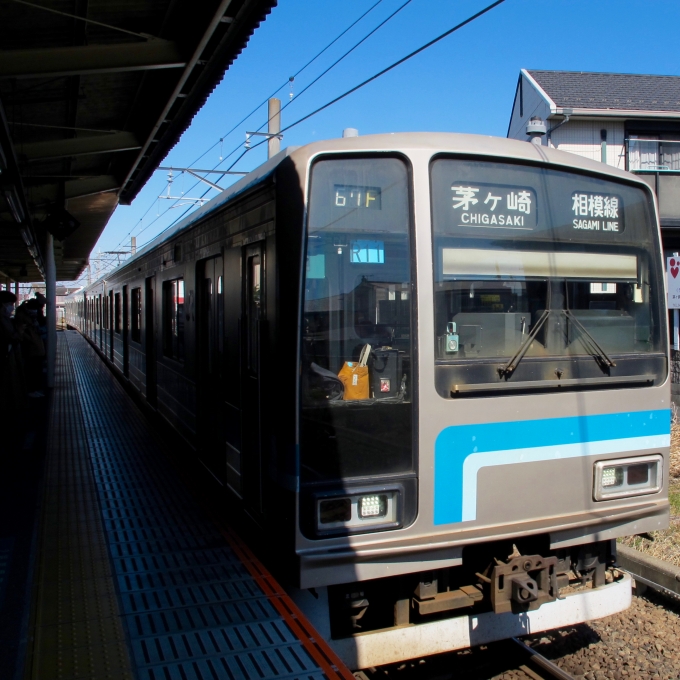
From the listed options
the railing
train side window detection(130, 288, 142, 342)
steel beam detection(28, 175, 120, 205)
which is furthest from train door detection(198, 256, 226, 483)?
the railing

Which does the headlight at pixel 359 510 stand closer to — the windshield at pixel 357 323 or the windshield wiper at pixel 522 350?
the windshield at pixel 357 323

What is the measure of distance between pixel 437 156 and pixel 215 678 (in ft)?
8.49

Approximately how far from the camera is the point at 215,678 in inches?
115

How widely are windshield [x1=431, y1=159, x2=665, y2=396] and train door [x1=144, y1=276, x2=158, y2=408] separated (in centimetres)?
612

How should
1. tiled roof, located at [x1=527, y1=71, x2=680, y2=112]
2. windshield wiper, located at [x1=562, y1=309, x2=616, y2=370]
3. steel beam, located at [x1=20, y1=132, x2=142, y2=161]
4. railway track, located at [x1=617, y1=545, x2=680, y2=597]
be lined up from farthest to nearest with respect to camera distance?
1. tiled roof, located at [x1=527, y1=71, x2=680, y2=112]
2. steel beam, located at [x1=20, y1=132, x2=142, y2=161]
3. railway track, located at [x1=617, y1=545, x2=680, y2=597]
4. windshield wiper, located at [x1=562, y1=309, x2=616, y2=370]

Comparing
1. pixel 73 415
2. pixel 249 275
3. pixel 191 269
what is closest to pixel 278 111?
pixel 73 415

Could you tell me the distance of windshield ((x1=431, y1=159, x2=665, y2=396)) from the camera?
3.52 m

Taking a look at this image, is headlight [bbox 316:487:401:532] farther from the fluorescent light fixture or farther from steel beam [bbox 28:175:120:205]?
steel beam [bbox 28:175:120:205]

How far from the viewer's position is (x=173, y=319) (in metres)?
7.62

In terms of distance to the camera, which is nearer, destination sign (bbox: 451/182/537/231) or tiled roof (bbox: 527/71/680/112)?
destination sign (bbox: 451/182/537/231)

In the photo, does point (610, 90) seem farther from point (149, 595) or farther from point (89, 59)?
point (149, 595)

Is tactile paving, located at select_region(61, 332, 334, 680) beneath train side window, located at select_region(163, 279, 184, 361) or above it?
beneath

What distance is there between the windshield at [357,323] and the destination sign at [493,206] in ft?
0.97

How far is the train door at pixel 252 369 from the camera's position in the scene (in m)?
4.01
